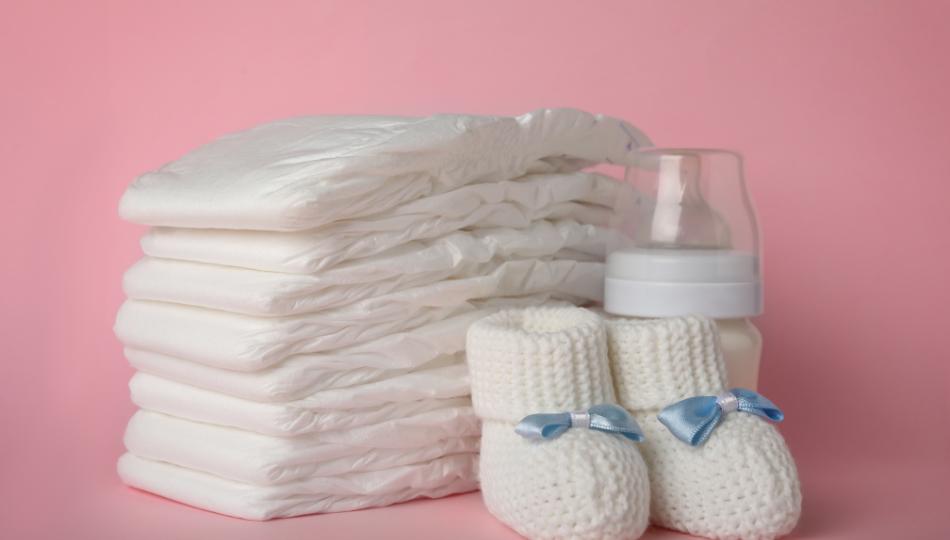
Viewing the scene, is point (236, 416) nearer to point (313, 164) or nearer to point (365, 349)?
point (365, 349)

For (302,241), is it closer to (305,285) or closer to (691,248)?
(305,285)

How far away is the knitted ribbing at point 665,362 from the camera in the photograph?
151 centimetres

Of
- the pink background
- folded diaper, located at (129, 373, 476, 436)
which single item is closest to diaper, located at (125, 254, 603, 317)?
folded diaper, located at (129, 373, 476, 436)

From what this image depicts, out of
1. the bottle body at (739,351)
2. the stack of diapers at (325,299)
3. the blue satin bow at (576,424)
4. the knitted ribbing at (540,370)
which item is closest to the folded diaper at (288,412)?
the stack of diapers at (325,299)

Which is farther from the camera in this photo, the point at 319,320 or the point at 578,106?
the point at 578,106

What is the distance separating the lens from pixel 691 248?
5.63ft

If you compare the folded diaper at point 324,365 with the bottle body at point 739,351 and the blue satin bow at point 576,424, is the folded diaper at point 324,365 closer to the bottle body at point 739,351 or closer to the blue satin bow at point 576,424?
the blue satin bow at point 576,424

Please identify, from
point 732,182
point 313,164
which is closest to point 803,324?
point 732,182

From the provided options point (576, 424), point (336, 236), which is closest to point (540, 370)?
point (576, 424)

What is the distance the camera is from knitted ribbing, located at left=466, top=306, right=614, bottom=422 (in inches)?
58.0

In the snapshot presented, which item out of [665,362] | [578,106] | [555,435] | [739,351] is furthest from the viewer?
[578,106]

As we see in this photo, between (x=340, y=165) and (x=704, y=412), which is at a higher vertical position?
(x=340, y=165)

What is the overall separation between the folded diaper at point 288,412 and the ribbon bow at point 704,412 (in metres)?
0.31

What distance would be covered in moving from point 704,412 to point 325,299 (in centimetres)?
49
